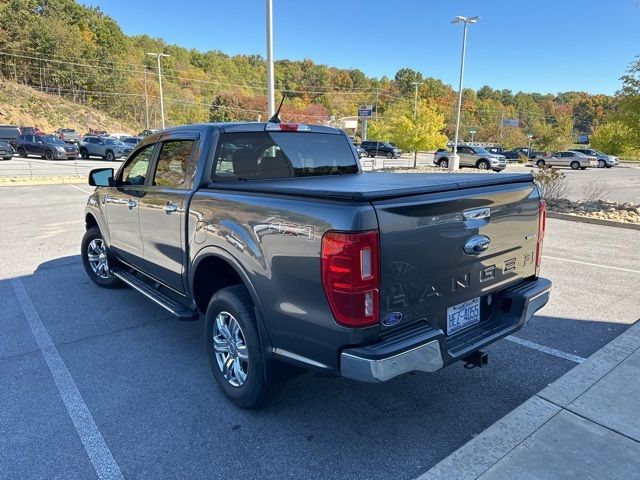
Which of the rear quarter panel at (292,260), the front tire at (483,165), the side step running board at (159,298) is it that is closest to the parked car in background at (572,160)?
the front tire at (483,165)

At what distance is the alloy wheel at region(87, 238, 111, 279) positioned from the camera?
546cm

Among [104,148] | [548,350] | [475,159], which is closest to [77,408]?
[548,350]

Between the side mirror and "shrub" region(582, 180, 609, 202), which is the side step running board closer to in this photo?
the side mirror

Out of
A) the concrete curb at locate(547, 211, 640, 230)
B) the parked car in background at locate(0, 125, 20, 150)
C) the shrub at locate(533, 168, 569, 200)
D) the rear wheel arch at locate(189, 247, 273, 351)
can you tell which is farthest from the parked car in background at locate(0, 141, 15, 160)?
the rear wheel arch at locate(189, 247, 273, 351)

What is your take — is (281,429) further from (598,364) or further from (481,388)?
(598,364)

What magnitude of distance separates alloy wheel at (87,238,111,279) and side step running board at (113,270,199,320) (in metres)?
0.60

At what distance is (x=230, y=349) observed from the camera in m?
3.14

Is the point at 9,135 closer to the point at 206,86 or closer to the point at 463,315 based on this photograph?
the point at 463,315

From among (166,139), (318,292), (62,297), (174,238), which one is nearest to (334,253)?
(318,292)

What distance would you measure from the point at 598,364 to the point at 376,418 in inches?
74.6

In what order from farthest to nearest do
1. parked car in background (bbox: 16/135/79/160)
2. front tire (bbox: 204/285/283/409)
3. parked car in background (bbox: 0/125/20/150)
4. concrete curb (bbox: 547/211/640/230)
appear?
parked car in background (bbox: 0/125/20/150), parked car in background (bbox: 16/135/79/160), concrete curb (bbox: 547/211/640/230), front tire (bbox: 204/285/283/409)

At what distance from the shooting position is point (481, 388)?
3355 millimetres

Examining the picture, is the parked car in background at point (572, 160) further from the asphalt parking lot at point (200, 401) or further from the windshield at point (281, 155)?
the asphalt parking lot at point (200, 401)

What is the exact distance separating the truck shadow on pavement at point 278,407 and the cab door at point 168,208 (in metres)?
0.75
